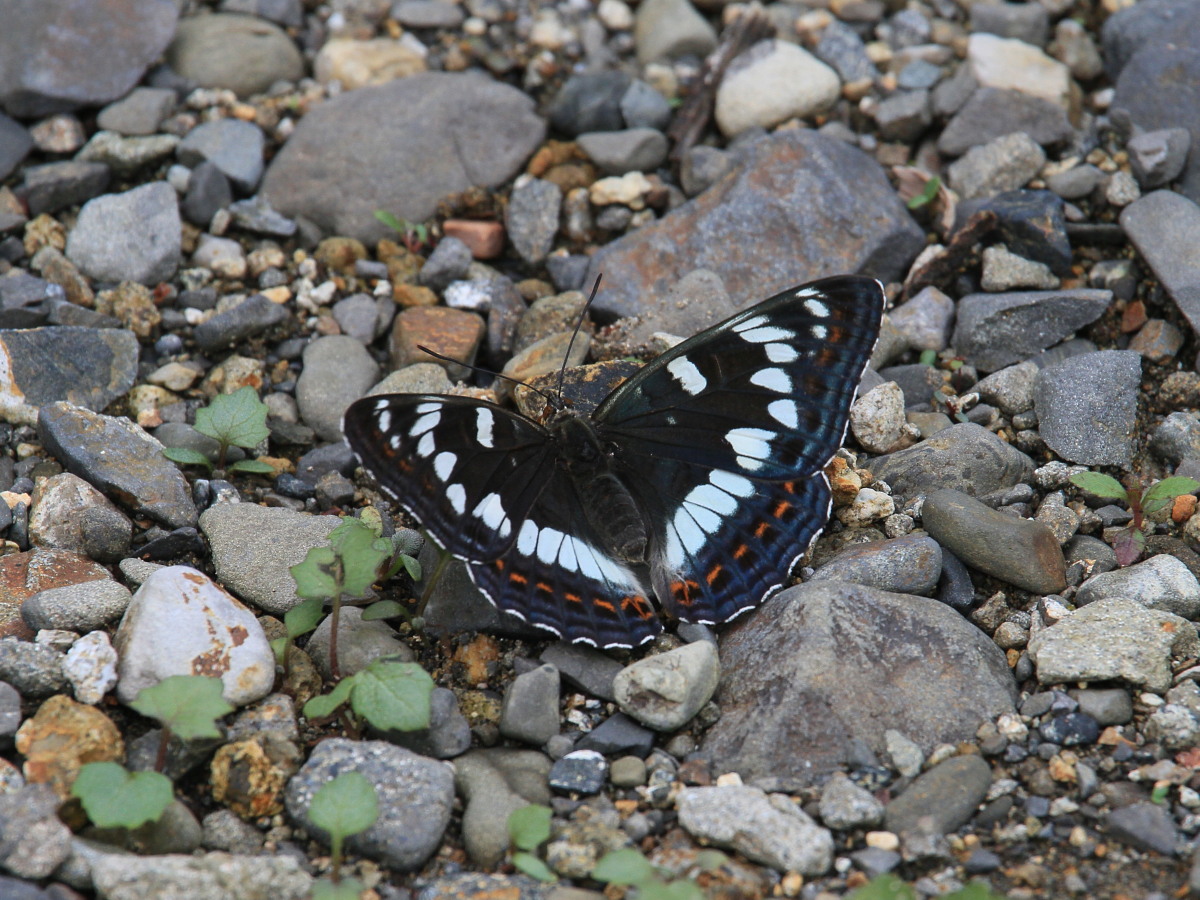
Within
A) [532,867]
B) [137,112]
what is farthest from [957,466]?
[137,112]

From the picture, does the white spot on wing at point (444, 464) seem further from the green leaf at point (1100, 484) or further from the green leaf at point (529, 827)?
the green leaf at point (1100, 484)

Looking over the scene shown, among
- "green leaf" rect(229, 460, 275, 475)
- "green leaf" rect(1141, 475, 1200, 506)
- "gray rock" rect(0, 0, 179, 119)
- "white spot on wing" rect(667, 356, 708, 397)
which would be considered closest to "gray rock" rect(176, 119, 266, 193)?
"gray rock" rect(0, 0, 179, 119)

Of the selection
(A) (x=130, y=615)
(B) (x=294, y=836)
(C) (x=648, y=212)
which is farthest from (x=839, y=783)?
(C) (x=648, y=212)

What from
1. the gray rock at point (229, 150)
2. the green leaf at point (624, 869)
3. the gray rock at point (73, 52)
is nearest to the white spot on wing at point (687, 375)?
the green leaf at point (624, 869)

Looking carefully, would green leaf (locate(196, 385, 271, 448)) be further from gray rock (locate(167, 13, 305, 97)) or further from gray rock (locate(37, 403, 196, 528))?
gray rock (locate(167, 13, 305, 97))

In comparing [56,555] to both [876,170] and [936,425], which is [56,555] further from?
[876,170]

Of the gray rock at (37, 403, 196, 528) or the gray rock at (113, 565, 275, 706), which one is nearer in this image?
the gray rock at (113, 565, 275, 706)
